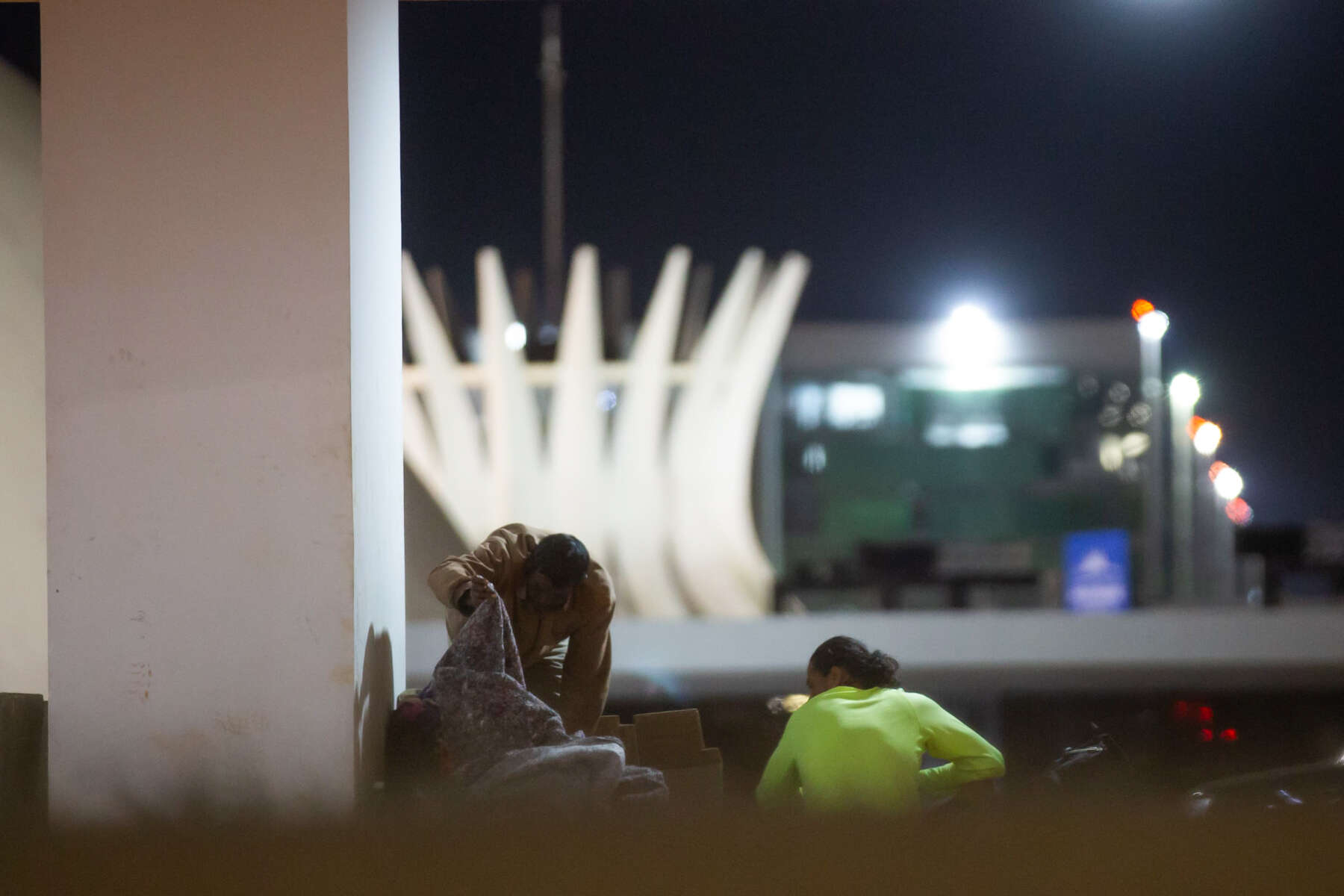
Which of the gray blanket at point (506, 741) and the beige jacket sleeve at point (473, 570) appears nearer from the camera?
the gray blanket at point (506, 741)

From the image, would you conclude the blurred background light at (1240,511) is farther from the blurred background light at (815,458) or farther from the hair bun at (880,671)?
the hair bun at (880,671)

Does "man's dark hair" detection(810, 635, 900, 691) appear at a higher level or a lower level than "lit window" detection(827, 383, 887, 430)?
lower

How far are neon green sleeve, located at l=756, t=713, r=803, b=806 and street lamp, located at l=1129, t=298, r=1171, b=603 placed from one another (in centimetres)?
1068

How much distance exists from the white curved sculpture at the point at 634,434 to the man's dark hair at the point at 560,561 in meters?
8.42

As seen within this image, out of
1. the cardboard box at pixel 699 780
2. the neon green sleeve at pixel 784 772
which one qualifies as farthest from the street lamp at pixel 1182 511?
the neon green sleeve at pixel 784 772

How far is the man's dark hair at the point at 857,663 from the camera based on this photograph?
3.08 metres

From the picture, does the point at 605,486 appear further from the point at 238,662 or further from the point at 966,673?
the point at 238,662

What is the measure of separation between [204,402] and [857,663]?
1761mm

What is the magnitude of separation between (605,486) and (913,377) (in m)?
3.43

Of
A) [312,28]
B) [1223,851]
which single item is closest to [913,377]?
[312,28]

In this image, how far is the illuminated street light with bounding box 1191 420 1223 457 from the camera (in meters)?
13.4

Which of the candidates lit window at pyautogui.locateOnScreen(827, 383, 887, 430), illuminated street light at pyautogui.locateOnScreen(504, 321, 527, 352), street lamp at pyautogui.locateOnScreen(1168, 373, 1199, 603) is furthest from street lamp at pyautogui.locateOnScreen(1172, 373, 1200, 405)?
illuminated street light at pyautogui.locateOnScreen(504, 321, 527, 352)

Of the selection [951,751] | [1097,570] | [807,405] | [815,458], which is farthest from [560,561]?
[1097,570]

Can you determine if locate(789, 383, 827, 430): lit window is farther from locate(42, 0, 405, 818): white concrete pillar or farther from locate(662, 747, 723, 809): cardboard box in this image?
locate(42, 0, 405, 818): white concrete pillar
